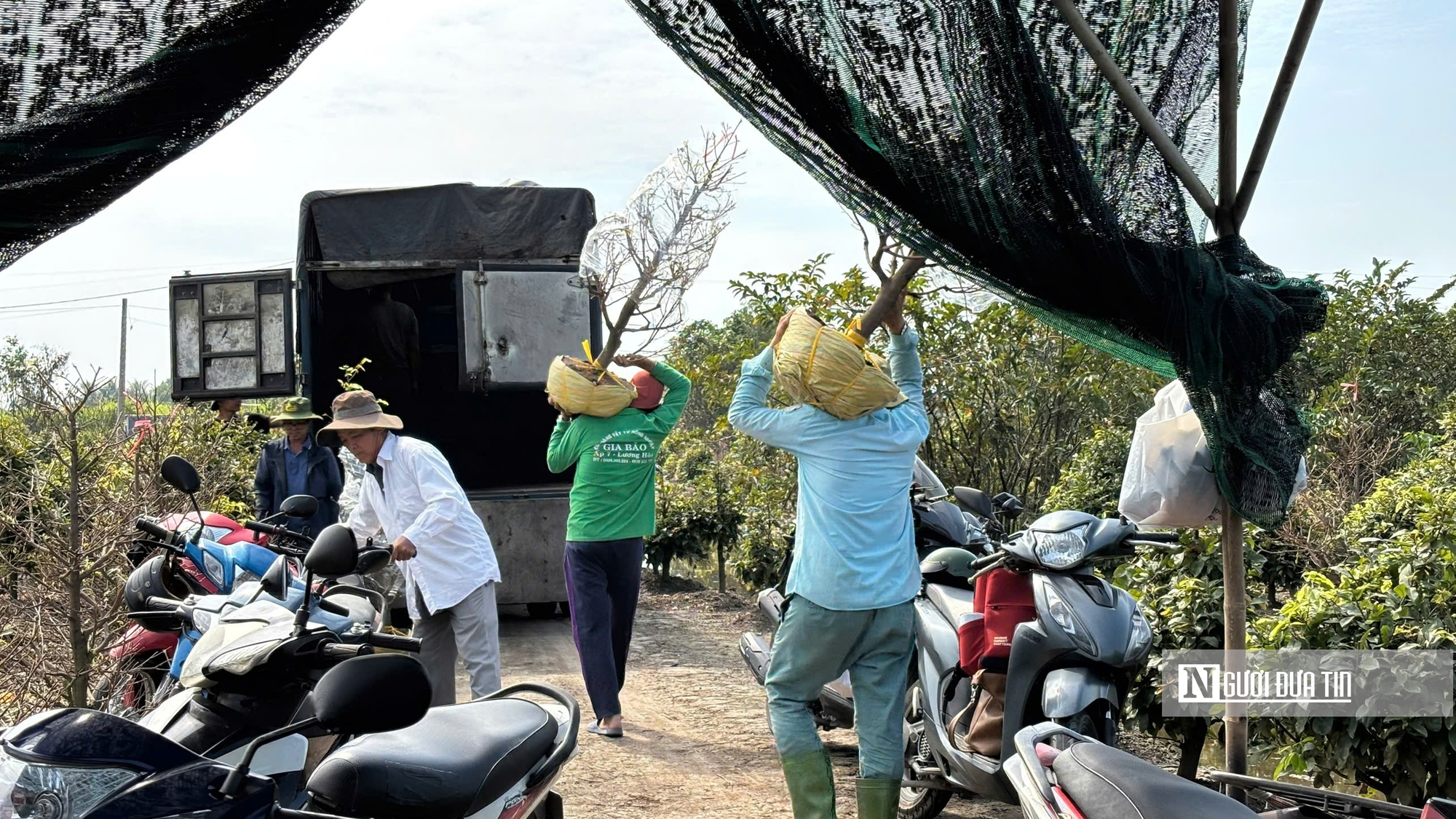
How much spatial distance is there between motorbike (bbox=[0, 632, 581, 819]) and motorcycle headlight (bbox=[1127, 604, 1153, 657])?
2426 mm

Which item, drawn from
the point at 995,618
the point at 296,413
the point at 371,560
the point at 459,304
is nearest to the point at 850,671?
the point at 995,618

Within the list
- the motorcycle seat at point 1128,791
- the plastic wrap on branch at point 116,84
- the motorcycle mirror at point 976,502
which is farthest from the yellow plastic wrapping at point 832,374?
the plastic wrap on branch at point 116,84

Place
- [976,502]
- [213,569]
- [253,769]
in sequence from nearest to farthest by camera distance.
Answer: [253,769] < [213,569] < [976,502]

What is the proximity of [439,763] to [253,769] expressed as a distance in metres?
0.40

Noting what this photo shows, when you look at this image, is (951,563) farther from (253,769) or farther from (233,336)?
(233,336)

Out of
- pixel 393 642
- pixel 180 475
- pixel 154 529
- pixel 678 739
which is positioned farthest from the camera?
pixel 678 739

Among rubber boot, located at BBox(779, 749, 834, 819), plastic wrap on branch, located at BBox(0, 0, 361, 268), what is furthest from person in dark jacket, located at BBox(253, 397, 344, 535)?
plastic wrap on branch, located at BBox(0, 0, 361, 268)

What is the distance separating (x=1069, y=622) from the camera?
4.39 meters

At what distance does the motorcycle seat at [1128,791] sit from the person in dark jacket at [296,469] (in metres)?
6.24

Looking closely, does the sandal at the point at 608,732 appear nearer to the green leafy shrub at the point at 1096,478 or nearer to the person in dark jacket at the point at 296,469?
the person in dark jacket at the point at 296,469

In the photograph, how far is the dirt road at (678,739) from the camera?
542 centimetres

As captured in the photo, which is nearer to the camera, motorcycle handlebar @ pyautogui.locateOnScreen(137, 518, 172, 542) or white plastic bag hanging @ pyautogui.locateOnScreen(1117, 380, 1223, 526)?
white plastic bag hanging @ pyautogui.locateOnScreen(1117, 380, 1223, 526)

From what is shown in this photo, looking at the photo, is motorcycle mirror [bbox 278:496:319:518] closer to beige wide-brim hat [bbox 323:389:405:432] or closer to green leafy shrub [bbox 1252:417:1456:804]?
beige wide-brim hat [bbox 323:389:405:432]

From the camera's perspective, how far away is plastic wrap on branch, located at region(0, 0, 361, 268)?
2318mm
